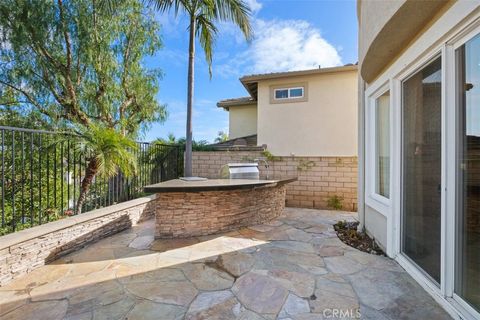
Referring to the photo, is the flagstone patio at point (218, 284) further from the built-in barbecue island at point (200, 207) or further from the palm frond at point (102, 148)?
the palm frond at point (102, 148)

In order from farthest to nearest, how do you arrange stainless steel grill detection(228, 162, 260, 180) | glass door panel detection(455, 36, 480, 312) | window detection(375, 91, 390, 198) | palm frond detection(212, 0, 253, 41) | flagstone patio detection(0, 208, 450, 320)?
1. palm frond detection(212, 0, 253, 41)
2. stainless steel grill detection(228, 162, 260, 180)
3. window detection(375, 91, 390, 198)
4. flagstone patio detection(0, 208, 450, 320)
5. glass door panel detection(455, 36, 480, 312)

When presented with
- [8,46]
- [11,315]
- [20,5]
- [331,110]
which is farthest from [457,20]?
[8,46]

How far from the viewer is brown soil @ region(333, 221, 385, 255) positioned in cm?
373

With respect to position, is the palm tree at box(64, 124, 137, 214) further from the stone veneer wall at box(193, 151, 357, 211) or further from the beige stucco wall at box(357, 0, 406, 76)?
the beige stucco wall at box(357, 0, 406, 76)

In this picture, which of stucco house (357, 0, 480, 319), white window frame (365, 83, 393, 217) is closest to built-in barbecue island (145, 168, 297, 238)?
white window frame (365, 83, 393, 217)

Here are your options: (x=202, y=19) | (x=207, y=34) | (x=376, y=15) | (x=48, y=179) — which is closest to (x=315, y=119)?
(x=207, y=34)

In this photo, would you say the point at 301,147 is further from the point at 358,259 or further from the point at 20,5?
the point at 20,5

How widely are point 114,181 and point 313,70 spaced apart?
6863 mm

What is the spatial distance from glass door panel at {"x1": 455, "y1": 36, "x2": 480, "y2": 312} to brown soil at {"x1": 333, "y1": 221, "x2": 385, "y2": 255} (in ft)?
5.26

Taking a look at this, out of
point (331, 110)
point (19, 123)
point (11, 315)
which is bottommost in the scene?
point (11, 315)

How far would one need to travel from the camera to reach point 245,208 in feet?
16.1

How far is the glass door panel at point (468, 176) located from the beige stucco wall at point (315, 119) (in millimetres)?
5621

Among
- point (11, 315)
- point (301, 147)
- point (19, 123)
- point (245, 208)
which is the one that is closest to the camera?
point (11, 315)

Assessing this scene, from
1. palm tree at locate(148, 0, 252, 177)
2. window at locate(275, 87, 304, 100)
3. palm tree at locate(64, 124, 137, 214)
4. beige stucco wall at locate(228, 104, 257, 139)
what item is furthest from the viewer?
beige stucco wall at locate(228, 104, 257, 139)
